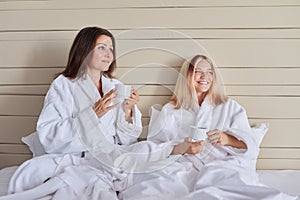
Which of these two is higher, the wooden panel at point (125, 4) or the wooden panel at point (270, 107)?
the wooden panel at point (125, 4)

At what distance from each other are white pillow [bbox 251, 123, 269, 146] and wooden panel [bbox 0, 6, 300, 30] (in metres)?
0.41

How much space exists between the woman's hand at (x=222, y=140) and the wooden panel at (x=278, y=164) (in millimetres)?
250

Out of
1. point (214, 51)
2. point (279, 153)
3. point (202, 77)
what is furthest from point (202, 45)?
point (279, 153)

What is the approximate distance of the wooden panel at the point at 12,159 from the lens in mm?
1816

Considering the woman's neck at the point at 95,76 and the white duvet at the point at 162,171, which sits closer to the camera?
the white duvet at the point at 162,171

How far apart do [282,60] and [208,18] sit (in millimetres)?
347

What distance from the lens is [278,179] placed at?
5.06 ft

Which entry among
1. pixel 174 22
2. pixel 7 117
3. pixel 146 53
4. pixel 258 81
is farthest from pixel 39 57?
pixel 258 81

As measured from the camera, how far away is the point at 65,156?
1456 mm

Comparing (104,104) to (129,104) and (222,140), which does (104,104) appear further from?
(222,140)

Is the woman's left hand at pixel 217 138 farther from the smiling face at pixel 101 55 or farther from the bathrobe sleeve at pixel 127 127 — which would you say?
the smiling face at pixel 101 55

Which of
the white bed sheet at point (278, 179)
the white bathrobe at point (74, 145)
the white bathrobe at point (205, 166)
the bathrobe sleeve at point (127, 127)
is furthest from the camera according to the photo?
the bathrobe sleeve at point (127, 127)

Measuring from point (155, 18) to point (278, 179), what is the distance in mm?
805

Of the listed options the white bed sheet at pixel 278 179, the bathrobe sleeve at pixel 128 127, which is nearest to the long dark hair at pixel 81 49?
the bathrobe sleeve at pixel 128 127
